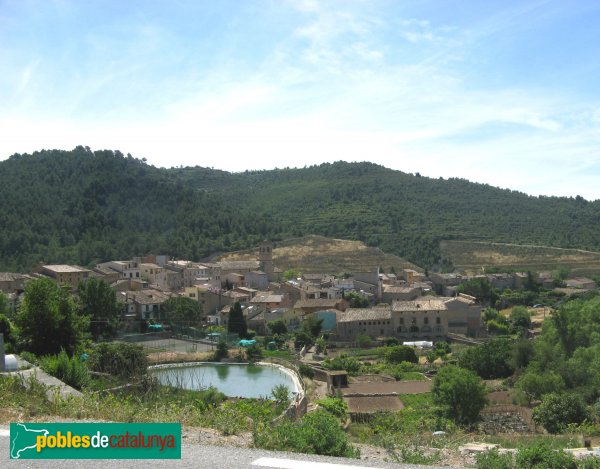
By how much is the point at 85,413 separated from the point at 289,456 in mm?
2297

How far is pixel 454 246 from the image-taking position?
73.7m

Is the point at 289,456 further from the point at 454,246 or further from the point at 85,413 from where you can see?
the point at 454,246

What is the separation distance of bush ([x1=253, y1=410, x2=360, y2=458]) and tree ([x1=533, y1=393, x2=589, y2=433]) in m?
13.9

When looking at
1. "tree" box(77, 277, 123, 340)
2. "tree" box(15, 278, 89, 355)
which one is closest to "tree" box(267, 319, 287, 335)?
"tree" box(77, 277, 123, 340)

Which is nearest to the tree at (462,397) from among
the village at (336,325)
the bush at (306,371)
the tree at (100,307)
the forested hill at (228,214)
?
the village at (336,325)

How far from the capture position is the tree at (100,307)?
117ft

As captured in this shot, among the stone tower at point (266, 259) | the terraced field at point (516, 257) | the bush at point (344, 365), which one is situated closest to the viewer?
the bush at point (344, 365)

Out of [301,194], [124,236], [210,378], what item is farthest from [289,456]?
[301,194]

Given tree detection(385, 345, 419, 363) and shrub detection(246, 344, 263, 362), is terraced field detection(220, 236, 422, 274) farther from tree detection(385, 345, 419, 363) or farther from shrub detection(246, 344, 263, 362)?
tree detection(385, 345, 419, 363)

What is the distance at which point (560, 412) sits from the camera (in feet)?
59.5

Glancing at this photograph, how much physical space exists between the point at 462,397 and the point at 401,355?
12.1 meters

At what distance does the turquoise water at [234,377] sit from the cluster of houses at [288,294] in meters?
8.78

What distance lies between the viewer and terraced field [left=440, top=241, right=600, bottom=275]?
216 feet

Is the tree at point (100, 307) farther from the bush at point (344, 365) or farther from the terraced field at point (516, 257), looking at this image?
the terraced field at point (516, 257)
